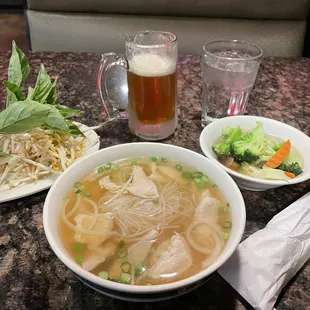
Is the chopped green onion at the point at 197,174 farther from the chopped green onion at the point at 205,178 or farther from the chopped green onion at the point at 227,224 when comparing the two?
the chopped green onion at the point at 227,224

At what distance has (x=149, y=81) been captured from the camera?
1.21 meters

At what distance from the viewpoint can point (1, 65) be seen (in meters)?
1.82

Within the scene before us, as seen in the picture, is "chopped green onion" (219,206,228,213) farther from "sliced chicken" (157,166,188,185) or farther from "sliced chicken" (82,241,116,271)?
"sliced chicken" (82,241,116,271)

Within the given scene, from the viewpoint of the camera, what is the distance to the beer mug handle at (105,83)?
1.29 meters

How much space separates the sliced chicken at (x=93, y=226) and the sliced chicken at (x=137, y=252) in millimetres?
68

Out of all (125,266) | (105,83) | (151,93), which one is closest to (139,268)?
(125,266)

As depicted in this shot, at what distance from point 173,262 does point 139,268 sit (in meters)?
0.07

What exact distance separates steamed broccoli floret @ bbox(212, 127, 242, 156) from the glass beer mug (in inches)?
8.8

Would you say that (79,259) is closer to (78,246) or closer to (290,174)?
(78,246)

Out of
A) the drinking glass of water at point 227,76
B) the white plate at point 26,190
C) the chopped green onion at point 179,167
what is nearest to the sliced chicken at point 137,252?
the chopped green onion at point 179,167

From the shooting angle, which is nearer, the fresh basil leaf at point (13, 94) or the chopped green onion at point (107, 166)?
the chopped green onion at point (107, 166)

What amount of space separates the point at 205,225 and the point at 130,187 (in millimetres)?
217

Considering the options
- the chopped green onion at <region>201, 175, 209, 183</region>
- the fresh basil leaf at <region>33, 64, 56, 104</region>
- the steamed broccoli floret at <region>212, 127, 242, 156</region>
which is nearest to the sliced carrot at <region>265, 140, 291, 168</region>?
the steamed broccoli floret at <region>212, 127, 242, 156</region>

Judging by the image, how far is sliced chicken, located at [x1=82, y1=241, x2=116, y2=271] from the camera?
0.74 meters
